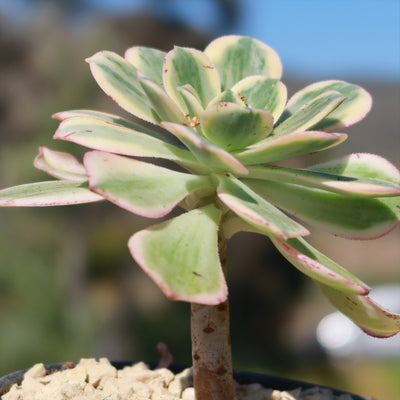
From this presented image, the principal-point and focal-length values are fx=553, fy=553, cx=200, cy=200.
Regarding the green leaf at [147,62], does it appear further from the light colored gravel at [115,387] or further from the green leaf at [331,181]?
the light colored gravel at [115,387]

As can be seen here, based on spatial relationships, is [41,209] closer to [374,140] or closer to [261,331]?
[261,331]

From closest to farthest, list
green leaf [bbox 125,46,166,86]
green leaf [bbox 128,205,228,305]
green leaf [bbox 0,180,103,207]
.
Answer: green leaf [bbox 128,205,228,305] < green leaf [bbox 0,180,103,207] < green leaf [bbox 125,46,166,86]

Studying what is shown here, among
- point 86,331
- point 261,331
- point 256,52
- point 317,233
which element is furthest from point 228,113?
point 317,233

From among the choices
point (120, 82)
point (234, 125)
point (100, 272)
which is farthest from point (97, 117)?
point (100, 272)

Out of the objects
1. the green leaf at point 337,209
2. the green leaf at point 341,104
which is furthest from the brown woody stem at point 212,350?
the green leaf at point 341,104

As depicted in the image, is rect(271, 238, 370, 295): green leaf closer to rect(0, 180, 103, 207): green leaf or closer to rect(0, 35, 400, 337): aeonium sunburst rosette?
rect(0, 35, 400, 337): aeonium sunburst rosette

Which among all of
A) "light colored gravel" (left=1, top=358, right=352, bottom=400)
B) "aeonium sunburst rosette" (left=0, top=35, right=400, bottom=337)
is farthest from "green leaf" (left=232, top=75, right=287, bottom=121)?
"light colored gravel" (left=1, top=358, right=352, bottom=400)

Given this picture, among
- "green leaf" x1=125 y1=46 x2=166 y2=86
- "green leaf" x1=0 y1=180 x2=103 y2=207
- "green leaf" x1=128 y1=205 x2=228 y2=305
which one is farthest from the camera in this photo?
"green leaf" x1=125 y1=46 x2=166 y2=86
